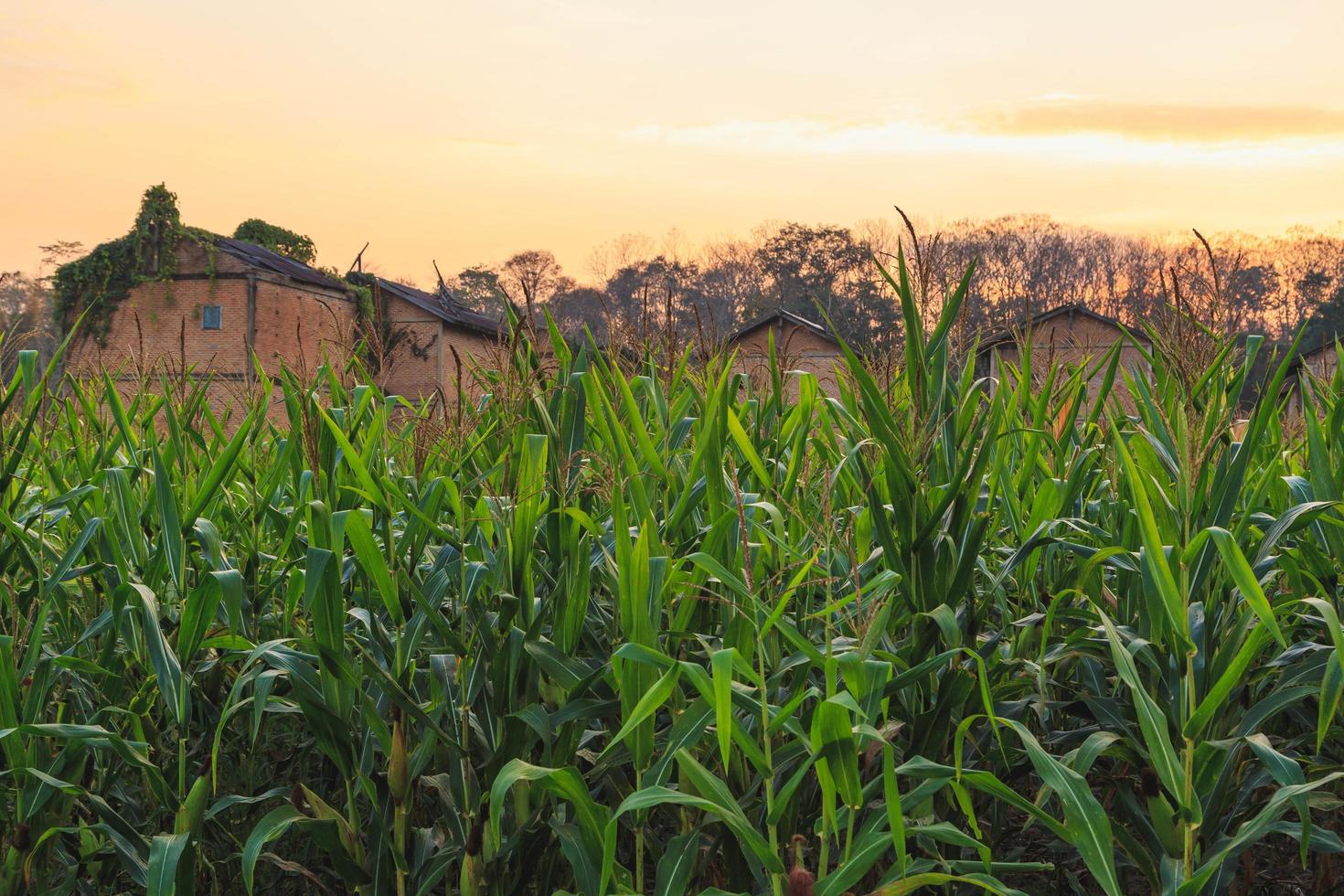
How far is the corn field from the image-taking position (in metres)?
2.16

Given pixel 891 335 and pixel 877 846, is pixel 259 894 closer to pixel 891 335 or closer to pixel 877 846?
pixel 877 846

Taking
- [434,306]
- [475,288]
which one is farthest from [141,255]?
[475,288]

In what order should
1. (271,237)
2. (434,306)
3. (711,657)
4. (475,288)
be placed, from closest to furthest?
(711,657) < (434,306) < (271,237) < (475,288)

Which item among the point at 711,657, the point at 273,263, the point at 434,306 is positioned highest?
the point at 273,263

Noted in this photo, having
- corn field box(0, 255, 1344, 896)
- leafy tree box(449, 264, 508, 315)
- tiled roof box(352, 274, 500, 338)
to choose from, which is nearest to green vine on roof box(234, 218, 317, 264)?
tiled roof box(352, 274, 500, 338)

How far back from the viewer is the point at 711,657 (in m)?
1.94

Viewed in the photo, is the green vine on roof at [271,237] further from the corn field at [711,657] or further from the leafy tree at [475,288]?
the corn field at [711,657]

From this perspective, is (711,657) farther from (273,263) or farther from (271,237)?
(271,237)

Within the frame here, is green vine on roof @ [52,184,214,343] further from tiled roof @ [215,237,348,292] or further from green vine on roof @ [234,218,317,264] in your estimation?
green vine on roof @ [234,218,317,264]

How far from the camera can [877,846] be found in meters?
2.07

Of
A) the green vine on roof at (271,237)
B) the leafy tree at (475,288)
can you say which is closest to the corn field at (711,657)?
the green vine on roof at (271,237)

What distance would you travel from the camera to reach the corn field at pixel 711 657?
7.08 ft

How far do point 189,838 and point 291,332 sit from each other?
36583 mm

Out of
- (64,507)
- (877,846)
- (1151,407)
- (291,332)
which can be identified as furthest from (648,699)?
(291,332)
